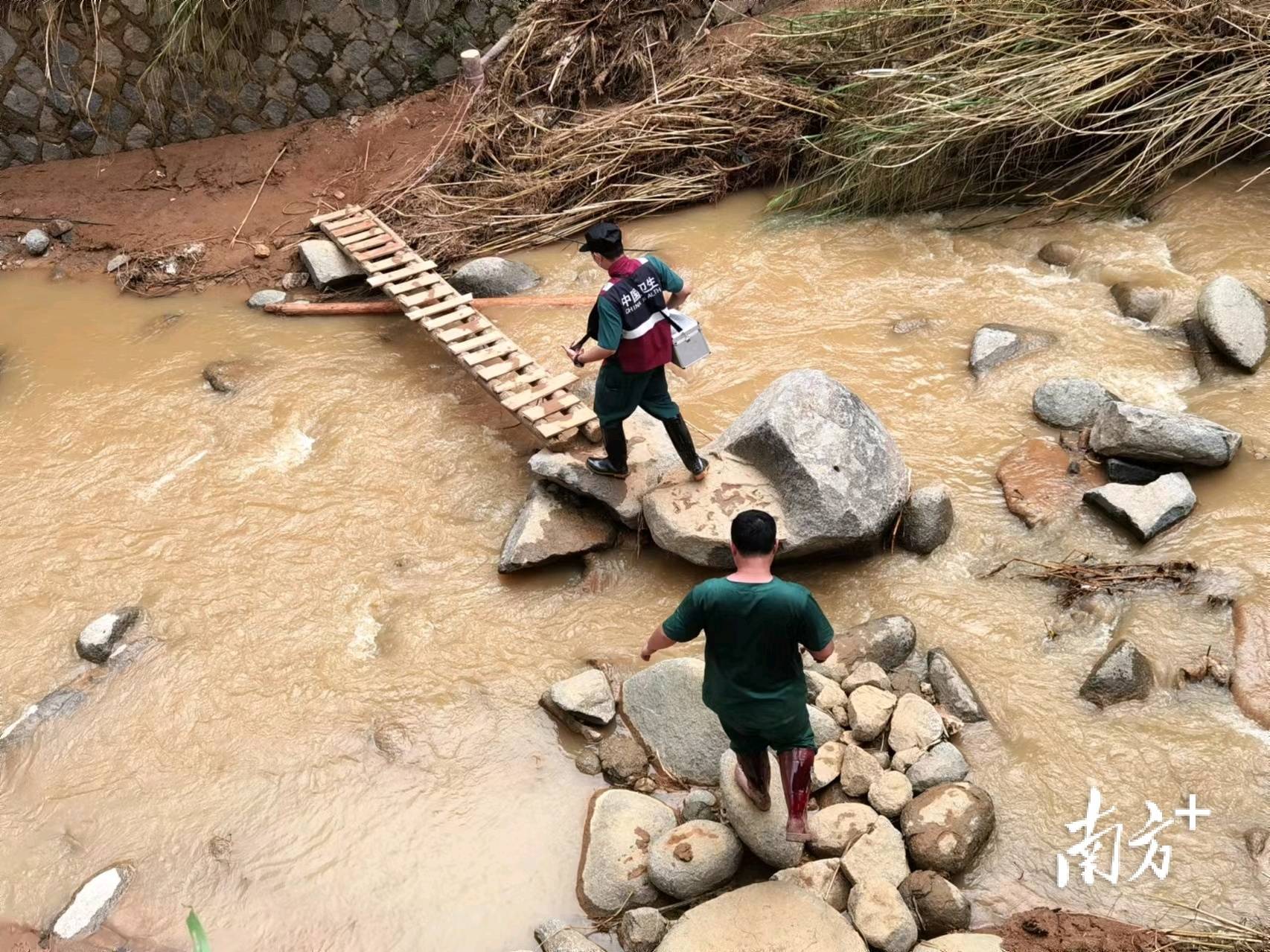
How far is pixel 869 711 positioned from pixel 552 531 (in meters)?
1.73

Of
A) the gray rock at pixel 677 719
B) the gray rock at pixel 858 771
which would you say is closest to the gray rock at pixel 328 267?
the gray rock at pixel 677 719

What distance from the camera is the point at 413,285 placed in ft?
20.6

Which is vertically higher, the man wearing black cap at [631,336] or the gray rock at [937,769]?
the man wearing black cap at [631,336]

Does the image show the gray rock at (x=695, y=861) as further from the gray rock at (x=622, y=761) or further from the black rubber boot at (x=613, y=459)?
the black rubber boot at (x=613, y=459)

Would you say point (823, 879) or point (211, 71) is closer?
point (823, 879)

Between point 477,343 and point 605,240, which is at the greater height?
point 605,240

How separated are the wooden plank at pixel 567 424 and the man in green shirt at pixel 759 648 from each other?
209cm

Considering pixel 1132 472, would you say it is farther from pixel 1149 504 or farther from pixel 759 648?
pixel 759 648

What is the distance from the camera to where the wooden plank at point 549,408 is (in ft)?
16.7

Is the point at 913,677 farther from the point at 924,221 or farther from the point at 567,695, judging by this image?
the point at 924,221

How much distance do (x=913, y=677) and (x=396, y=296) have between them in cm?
402

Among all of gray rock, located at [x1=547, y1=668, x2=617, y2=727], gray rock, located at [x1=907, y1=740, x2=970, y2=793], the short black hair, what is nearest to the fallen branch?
gray rock, located at [x1=547, y1=668, x2=617, y2=727]

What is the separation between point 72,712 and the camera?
4.21m

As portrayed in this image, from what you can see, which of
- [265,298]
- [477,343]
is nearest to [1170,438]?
[477,343]
